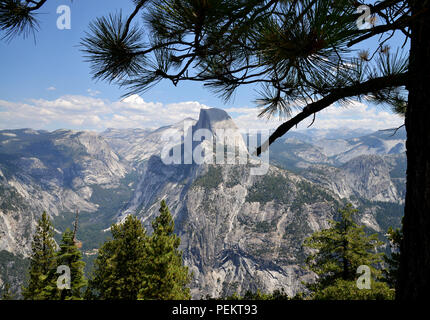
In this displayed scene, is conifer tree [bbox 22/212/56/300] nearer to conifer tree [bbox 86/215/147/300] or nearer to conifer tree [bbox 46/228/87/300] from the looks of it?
conifer tree [bbox 46/228/87/300]

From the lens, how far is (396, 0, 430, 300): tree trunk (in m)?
2.00

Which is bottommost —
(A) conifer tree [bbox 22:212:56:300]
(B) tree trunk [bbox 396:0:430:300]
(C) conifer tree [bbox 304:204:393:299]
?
(A) conifer tree [bbox 22:212:56:300]

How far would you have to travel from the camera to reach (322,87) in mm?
2963

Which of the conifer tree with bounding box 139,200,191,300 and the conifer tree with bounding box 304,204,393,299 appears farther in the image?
the conifer tree with bounding box 304,204,393,299

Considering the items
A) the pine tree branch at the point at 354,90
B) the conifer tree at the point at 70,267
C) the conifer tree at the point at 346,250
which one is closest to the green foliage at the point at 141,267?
the conifer tree at the point at 70,267

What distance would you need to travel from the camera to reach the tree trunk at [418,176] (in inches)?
78.8

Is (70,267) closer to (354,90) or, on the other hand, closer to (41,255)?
(41,255)

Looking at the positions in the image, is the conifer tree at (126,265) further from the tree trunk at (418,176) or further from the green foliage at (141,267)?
the tree trunk at (418,176)

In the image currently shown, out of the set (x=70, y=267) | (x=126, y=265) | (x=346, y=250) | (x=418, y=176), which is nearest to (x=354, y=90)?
(x=418, y=176)

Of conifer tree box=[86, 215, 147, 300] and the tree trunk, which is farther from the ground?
the tree trunk

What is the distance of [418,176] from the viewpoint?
2086mm

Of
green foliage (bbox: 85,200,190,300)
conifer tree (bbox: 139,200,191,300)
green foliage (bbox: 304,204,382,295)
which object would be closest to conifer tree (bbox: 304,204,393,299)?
green foliage (bbox: 304,204,382,295)

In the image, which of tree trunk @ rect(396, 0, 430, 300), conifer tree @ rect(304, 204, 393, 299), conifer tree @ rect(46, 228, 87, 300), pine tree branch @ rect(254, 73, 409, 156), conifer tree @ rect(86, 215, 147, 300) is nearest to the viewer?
tree trunk @ rect(396, 0, 430, 300)
